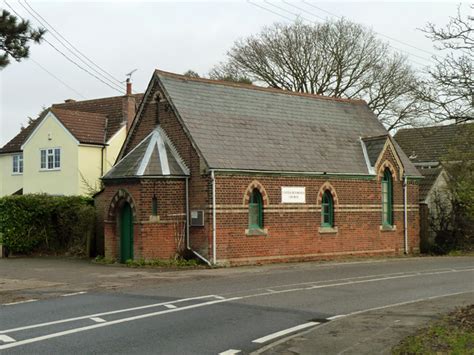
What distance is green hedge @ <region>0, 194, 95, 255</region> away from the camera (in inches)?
1078

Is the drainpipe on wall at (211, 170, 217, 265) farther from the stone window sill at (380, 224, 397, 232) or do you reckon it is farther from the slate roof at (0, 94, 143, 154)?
the slate roof at (0, 94, 143, 154)

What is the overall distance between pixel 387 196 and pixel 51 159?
20.9m

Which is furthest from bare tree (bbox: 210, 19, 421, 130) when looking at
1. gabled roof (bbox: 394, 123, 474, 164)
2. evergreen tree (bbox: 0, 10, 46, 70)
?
evergreen tree (bbox: 0, 10, 46, 70)

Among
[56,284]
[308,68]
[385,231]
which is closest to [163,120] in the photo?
[56,284]

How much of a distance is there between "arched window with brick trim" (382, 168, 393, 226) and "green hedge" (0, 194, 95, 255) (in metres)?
13.5

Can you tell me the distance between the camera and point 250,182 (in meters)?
23.9

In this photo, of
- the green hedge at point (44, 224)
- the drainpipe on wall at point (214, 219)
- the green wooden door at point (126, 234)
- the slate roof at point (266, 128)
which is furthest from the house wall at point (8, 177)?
the drainpipe on wall at point (214, 219)

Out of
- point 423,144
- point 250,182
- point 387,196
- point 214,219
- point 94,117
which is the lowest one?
point 214,219

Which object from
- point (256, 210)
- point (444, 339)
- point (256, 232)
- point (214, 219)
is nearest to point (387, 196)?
Result: point (256, 210)

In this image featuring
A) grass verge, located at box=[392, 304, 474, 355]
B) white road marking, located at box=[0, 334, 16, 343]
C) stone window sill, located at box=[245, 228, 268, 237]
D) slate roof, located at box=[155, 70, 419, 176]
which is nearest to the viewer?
grass verge, located at box=[392, 304, 474, 355]

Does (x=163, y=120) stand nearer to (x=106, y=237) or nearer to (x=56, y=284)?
(x=106, y=237)

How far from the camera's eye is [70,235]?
27.8 m

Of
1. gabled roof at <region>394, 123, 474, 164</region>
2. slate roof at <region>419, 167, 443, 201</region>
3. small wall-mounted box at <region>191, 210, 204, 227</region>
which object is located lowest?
small wall-mounted box at <region>191, 210, 204, 227</region>

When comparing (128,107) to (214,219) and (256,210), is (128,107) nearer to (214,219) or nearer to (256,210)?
(256,210)
